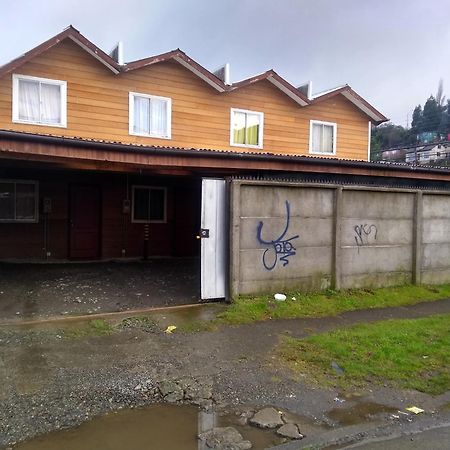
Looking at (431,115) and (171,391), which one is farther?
(431,115)

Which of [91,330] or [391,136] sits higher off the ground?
[391,136]

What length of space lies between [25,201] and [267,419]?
10.8 meters

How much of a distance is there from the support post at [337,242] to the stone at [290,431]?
5361 millimetres

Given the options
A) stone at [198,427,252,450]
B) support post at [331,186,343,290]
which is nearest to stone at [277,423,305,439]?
stone at [198,427,252,450]

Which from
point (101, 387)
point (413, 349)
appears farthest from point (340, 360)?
point (101, 387)

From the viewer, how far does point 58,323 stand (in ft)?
22.1

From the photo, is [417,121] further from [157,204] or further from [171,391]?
[171,391]

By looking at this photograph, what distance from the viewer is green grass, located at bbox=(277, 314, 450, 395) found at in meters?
5.06

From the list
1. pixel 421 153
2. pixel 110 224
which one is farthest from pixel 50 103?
pixel 421 153

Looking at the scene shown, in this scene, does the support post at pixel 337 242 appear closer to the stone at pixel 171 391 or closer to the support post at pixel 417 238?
the support post at pixel 417 238

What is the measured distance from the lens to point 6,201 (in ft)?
41.1

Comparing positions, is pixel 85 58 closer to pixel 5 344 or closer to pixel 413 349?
pixel 5 344

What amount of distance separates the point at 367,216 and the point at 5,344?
7.10 m

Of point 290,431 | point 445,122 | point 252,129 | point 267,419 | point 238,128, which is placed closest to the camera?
point 290,431
